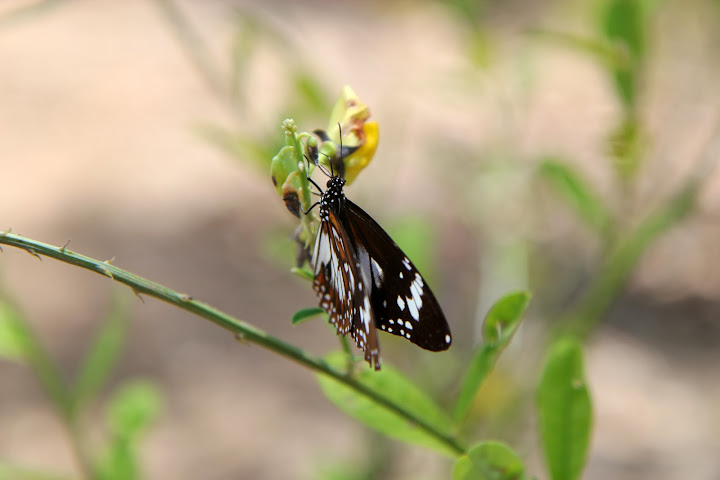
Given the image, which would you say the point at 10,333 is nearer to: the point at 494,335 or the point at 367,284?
the point at 367,284

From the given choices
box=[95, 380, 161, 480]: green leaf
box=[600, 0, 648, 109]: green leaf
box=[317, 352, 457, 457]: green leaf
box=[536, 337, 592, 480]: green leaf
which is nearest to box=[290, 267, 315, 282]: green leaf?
box=[317, 352, 457, 457]: green leaf

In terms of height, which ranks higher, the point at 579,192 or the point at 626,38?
the point at 626,38

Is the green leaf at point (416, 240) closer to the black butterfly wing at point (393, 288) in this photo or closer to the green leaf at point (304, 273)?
the black butterfly wing at point (393, 288)

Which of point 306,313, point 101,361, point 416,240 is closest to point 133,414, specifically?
point 101,361

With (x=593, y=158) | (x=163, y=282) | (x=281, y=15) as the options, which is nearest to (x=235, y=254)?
(x=163, y=282)

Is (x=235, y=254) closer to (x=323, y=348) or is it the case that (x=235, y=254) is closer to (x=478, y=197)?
(x=323, y=348)
